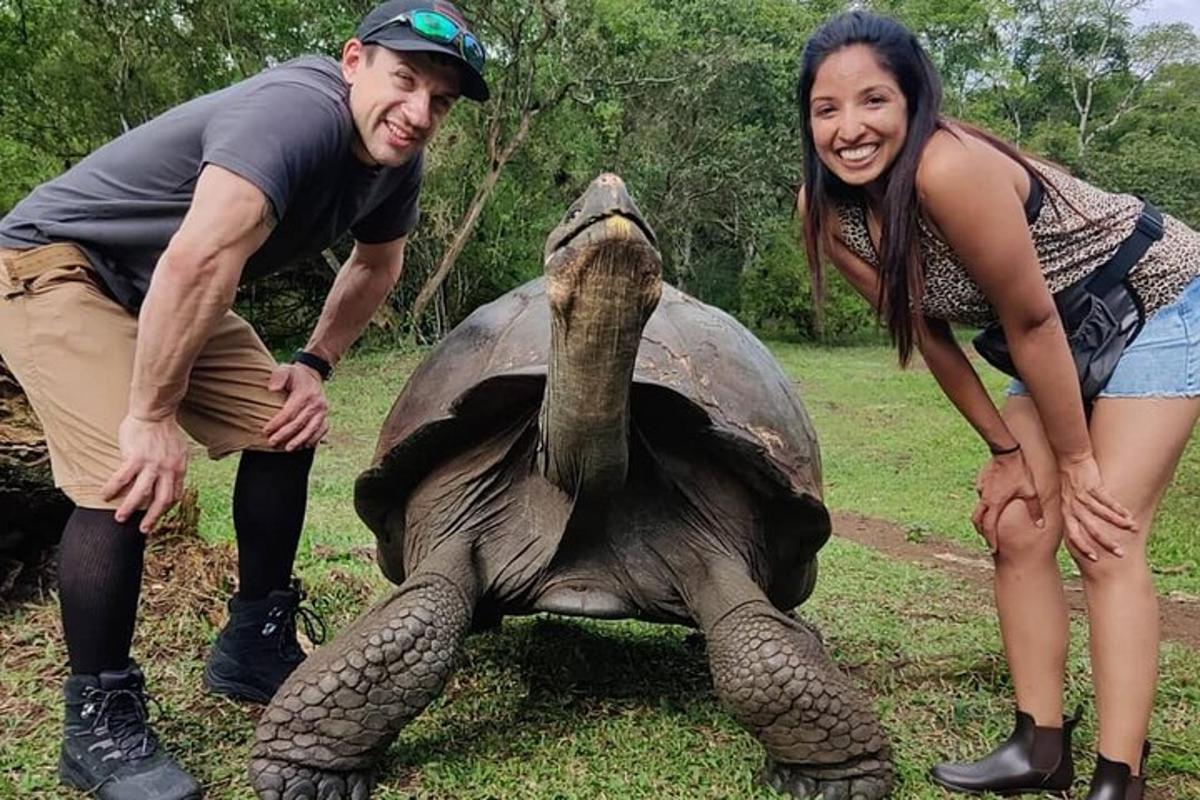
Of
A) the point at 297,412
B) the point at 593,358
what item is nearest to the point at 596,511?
the point at 593,358

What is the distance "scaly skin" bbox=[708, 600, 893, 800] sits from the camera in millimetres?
2297

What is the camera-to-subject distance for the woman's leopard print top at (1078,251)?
226 cm

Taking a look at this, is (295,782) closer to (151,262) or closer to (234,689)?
(234,689)

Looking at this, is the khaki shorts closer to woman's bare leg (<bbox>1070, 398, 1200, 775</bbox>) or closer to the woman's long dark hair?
the woman's long dark hair

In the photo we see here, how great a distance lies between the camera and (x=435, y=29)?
230cm

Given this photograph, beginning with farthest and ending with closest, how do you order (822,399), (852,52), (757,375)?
(822,399), (757,375), (852,52)

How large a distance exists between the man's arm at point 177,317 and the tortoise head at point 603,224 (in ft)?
2.02

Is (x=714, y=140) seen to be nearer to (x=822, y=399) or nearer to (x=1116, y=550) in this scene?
(x=822, y=399)

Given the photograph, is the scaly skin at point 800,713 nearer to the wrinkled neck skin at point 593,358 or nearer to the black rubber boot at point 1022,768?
the black rubber boot at point 1022,768

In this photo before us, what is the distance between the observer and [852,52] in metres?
2.14

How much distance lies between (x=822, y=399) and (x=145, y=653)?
10.4m

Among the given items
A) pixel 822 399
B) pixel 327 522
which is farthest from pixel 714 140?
pixel 327 522

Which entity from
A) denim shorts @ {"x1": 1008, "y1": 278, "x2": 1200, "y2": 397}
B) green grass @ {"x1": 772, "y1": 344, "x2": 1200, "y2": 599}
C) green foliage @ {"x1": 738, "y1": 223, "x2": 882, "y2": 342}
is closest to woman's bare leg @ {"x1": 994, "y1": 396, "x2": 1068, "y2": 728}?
denim shorts @ {"x1": 1008, "y1": 278, "x2": 1200, "y2": 397}

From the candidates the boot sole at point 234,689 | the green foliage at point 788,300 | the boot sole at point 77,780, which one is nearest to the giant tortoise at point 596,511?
the boot sole at point 77,780
